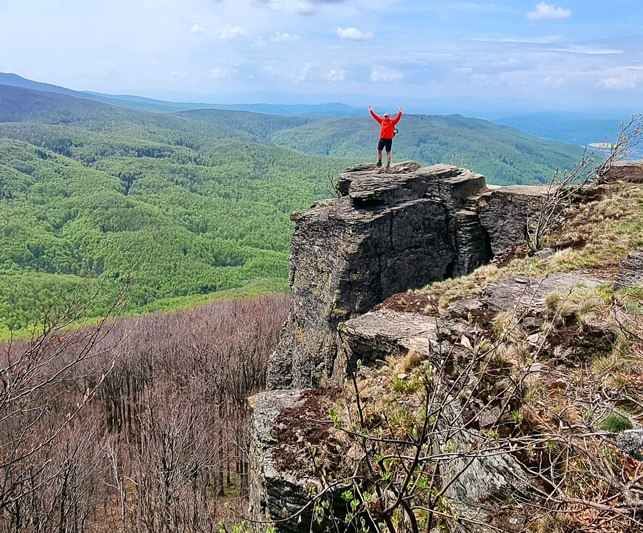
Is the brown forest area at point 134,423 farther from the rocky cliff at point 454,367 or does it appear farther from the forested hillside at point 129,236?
the forested hillside at point 129,236

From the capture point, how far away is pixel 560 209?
17.4m

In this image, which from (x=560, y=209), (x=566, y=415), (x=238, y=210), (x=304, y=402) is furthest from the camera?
(x=238, y=210)

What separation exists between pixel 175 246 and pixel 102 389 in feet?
310

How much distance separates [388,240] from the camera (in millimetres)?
17328

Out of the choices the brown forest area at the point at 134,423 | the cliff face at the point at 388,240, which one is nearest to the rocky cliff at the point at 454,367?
the cliff face at the point at 388,240

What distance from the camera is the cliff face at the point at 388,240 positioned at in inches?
676

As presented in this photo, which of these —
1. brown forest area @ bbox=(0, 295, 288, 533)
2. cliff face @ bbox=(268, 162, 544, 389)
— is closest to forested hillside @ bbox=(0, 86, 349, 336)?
brown forest area @ bbox=(0, 295, 288, 533)

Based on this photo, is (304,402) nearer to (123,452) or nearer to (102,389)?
(123,452)

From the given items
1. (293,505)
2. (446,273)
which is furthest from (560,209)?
(293,505)

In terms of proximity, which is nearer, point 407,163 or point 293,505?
point 293,505

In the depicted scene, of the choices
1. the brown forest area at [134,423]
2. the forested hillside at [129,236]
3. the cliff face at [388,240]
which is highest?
the cliff face at [388,240]

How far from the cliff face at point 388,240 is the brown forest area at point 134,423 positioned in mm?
5879

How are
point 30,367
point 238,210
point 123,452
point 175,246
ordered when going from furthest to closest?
point 238,210
point 175,246
point 123,452
point 30,367

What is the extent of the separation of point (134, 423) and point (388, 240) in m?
23.4
